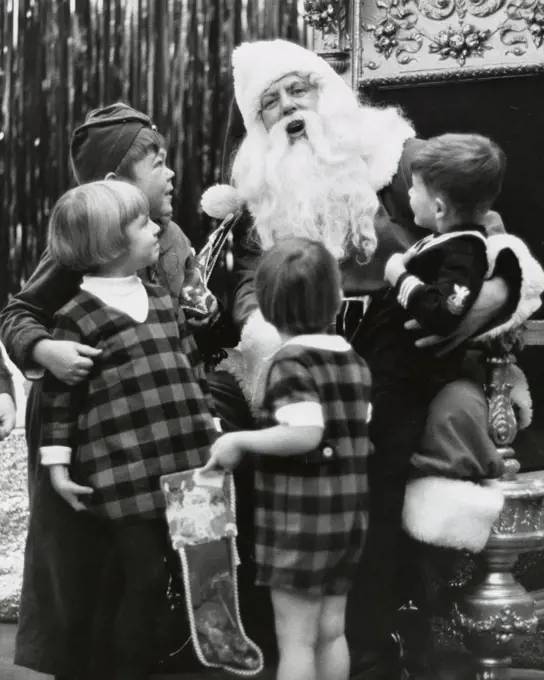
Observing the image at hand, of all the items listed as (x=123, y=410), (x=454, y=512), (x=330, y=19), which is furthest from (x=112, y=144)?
(x=330, y=19)

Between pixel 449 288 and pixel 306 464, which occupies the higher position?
pixel 449 288

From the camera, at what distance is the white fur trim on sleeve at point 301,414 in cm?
183

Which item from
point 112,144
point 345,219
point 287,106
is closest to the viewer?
point 112,144

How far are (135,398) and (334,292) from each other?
1.31ft

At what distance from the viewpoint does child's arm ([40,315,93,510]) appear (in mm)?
1995

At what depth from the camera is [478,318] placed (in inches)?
85.4

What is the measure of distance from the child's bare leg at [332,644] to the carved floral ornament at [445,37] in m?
1.79

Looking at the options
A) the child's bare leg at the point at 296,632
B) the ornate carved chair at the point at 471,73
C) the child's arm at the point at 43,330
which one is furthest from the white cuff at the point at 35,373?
the ornate carved chair at the point at 471,73

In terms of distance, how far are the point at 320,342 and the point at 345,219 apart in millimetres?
602

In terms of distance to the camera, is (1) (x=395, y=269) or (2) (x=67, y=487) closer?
(2) (x=67, y=487)

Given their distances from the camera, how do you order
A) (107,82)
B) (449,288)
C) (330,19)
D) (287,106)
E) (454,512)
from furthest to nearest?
(107,82) → (330,19) → (287,106) → (454,512) → (449,288)

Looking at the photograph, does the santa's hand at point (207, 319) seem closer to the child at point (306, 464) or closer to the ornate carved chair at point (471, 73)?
the child at point (306, 464)

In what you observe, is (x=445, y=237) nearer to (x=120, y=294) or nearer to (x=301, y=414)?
(x=301, y=414)

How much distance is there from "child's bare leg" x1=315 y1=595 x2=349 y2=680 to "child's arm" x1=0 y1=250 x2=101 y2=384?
58 centimetres
